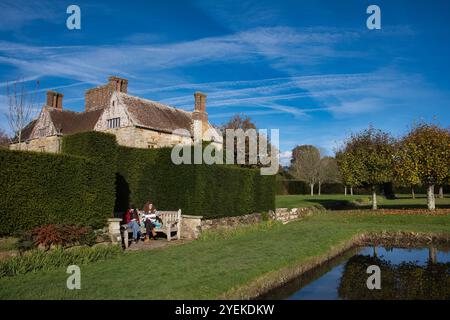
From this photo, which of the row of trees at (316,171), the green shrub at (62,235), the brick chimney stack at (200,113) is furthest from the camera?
the row of trees at (316,171)

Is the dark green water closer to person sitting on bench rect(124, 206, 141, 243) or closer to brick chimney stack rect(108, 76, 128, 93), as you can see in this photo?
person sitting on bench rect(124, 206, 141, 243)

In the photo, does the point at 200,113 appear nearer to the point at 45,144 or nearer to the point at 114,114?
the point at 114,114

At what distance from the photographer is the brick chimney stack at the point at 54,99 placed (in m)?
40.3

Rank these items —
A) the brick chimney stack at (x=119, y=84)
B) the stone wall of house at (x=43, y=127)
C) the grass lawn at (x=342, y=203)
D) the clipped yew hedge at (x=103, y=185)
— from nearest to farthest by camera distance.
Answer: the clipped yew hedge at (x=103, y=185) → the grass lawn at (x=342, y=203) → the brick chimney stack at (x=119, y=84) → the stone wall of house at (x=43, y=127)

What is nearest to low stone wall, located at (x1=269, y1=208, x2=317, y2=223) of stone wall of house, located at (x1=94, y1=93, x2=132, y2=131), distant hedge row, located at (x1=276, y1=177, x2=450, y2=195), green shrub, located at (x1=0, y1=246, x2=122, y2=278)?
green shrub, located at (x1=0, y1=246, x2=122, y2=278)

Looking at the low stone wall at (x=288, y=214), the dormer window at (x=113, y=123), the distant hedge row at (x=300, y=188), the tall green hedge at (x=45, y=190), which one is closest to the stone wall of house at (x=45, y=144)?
the dormer window at (x=113, y=123)

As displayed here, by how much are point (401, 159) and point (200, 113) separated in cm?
2014

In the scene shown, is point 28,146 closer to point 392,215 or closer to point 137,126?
point 137,126

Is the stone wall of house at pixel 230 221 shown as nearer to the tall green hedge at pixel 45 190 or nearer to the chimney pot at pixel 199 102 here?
the tall green hedge at pixel 45 190

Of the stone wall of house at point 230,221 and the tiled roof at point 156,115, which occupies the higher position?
the tiled roof at point 156,115

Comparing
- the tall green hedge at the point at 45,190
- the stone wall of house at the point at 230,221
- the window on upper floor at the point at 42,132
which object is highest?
the window on upper floor at the point at 42,132

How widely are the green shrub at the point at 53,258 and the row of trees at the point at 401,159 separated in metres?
22.1
